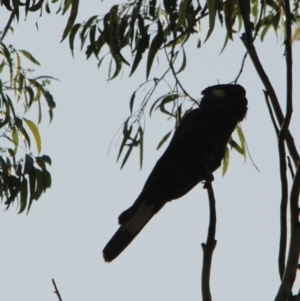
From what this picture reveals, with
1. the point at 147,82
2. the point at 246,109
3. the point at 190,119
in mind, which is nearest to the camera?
the point at 147,82

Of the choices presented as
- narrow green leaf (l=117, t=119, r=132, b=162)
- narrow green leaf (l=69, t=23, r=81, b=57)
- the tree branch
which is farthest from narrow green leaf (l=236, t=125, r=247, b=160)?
the tree branch

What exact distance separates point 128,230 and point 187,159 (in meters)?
0.54

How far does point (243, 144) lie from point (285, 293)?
5.74 ft

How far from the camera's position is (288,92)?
6.75ft

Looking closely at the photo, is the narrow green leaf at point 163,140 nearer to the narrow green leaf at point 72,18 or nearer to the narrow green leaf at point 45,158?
the narrow green leaf at point 45,158

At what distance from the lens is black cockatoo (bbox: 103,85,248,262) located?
3473mm

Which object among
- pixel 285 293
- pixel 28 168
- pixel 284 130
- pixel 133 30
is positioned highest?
Result: pixel 133 30

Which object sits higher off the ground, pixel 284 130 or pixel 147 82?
pixel 147 82

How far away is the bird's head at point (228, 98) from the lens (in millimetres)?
4012

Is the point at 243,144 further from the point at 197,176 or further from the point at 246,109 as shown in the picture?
the point at 246,109

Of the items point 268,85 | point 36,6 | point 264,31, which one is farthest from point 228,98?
point 268,85

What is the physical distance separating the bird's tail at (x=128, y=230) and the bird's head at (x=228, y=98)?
2.47 ft

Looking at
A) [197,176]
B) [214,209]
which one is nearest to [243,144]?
[197,176]

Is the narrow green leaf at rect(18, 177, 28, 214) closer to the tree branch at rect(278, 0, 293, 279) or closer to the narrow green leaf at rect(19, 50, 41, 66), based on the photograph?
the narrow green leaf at rect(19, 50, 41, 66)
